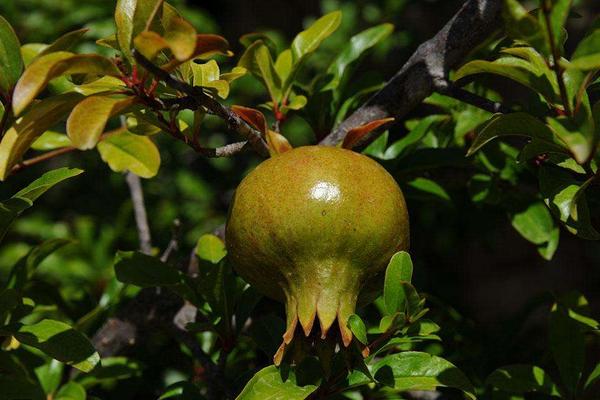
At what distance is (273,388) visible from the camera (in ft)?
3.23

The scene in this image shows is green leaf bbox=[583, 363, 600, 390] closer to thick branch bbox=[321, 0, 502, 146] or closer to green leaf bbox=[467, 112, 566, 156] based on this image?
green leaf bbox=[467, 112, 566, 156]

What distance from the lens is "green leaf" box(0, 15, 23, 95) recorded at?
3.31 ft

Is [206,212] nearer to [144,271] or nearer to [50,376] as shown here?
[50,376]

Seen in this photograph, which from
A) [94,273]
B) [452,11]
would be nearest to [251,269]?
[94,273]

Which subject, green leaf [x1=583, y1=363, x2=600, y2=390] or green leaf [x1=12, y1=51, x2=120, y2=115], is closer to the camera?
green leaf [x1=12, y1=51, x2=120, y2=115]

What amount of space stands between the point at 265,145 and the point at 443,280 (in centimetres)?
Answer: 142

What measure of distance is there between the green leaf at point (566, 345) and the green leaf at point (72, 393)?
29.4 inches

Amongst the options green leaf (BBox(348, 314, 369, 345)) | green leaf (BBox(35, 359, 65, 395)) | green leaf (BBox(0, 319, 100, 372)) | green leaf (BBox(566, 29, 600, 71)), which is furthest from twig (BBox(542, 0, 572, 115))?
green leaf (BBox(35, 359, 65, 395))

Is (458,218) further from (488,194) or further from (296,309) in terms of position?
(296,309)

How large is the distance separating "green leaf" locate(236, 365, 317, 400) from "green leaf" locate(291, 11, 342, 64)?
530 millimetres

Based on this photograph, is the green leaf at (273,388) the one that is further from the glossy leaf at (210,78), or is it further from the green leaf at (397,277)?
the glossy leaf at (210,78)

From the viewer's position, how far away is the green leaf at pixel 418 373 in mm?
993

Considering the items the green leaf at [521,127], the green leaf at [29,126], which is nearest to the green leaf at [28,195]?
the green leaf at [29,126]

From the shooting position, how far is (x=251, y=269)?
97 centimetres
